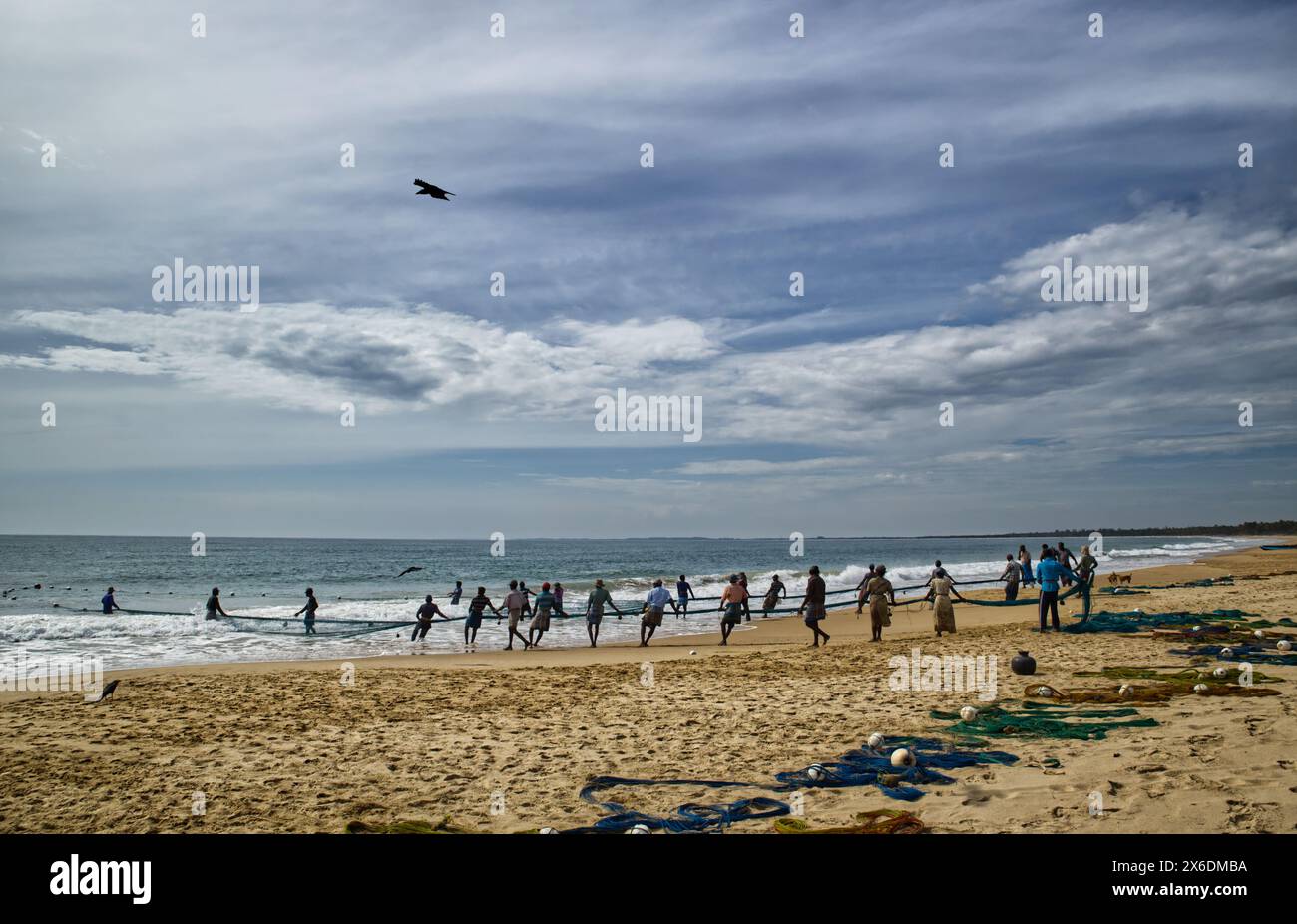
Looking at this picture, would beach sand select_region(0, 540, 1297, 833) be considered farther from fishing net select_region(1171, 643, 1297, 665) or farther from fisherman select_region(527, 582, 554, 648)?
fisherman select_region(527, 582, 554, 648)

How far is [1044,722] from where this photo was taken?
8.08 meters

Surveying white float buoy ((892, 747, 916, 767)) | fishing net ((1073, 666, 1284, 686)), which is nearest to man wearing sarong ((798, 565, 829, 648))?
fishing net ((1073, 666, 1284, 686))

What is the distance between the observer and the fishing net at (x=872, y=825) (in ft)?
17.4

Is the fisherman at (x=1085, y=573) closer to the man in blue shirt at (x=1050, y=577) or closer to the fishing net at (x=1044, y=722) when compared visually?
the man in blue shirt at (x=1050, y=577)

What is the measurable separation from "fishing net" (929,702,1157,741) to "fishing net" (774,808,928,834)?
109 inches

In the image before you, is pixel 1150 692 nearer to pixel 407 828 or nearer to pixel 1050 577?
pixel 1050 577

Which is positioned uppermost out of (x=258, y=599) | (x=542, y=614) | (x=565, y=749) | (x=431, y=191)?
(x=431, y=191)

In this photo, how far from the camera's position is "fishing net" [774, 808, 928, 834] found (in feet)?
17.4

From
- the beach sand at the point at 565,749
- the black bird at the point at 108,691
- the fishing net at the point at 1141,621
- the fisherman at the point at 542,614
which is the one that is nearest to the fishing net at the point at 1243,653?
the beach sand at the point at 565,749

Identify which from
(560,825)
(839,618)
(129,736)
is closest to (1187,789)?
(560,825)

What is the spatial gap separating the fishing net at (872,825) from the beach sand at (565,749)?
0.15 m

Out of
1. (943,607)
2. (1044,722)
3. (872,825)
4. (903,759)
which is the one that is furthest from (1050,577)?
(872,825)

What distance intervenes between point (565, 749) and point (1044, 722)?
5313 millimetres
